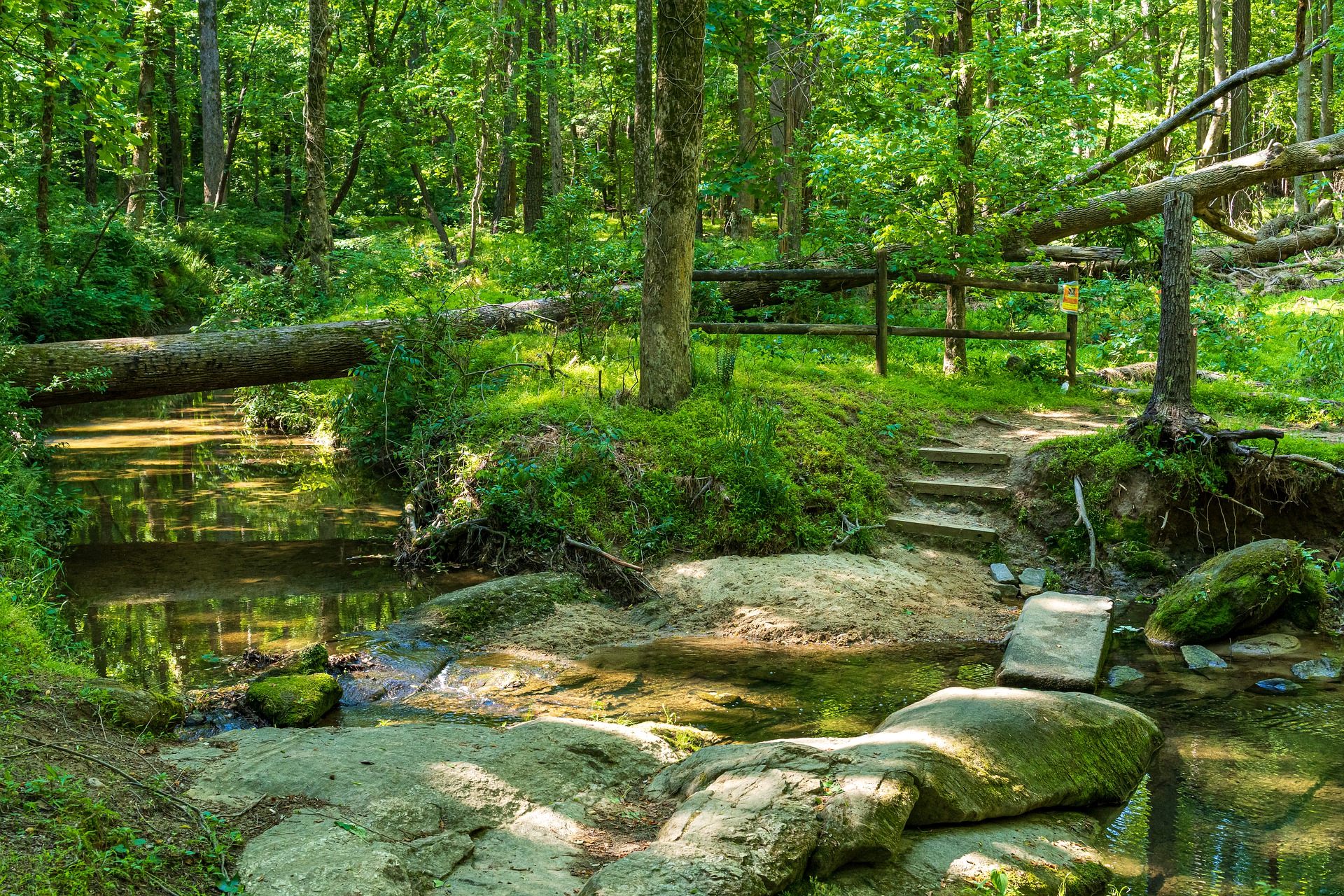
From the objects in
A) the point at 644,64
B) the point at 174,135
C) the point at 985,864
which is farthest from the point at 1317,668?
the point at 174,135

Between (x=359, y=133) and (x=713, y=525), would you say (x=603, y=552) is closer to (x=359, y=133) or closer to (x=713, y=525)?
(x=713, y=525)

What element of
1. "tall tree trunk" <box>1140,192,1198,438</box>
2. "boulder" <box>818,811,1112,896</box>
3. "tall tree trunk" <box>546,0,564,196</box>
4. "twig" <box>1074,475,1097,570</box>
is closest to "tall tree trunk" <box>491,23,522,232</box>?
"tall tree trunk" <box>546,0,564,196</box>

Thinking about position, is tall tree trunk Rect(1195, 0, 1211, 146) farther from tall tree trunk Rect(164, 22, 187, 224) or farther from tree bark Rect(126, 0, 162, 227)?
tall tree trunk Rect(164, 22, 187, 224)

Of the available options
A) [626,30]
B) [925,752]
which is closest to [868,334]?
[925,752]

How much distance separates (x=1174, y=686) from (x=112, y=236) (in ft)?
60.7

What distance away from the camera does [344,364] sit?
11.1 metres

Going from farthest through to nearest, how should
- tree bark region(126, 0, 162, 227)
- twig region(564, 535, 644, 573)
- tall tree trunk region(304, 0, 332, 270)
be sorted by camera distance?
1. tree bark region(126, 0, 162, 227)
2. tall tree trunk region(304, 0, 332, 270)
3. twig region(564, 535, 644, 573)

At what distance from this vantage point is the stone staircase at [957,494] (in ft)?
27.5

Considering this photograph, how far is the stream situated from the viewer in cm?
408

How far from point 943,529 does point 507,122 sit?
18.2 metres

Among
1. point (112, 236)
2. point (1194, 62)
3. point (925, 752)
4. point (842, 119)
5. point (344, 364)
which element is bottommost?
point (925, 752)

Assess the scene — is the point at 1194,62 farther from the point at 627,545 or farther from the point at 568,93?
the point at 627,545

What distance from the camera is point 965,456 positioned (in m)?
9.21

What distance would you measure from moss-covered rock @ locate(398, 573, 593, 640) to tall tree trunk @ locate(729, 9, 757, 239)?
6.80 meters
